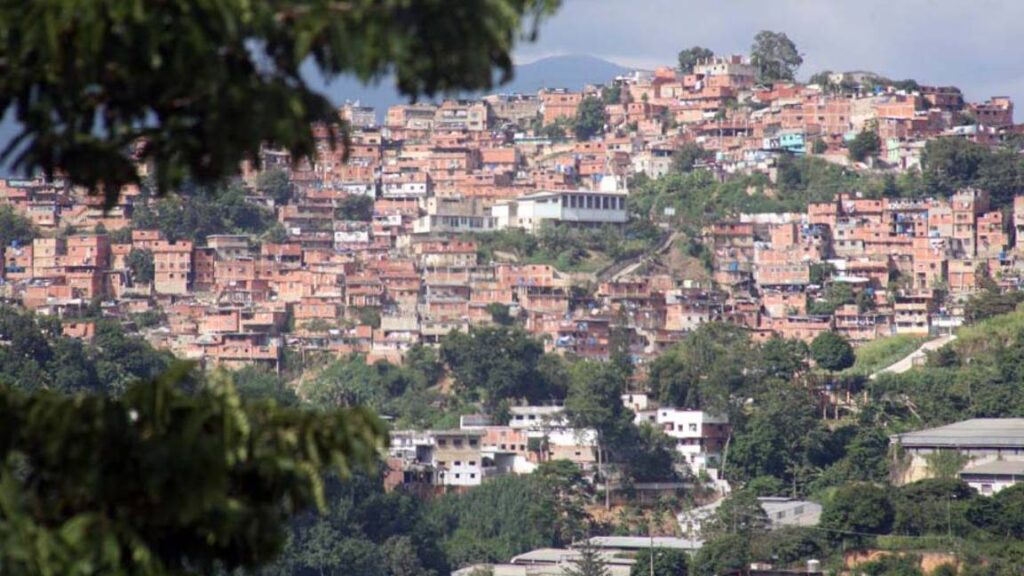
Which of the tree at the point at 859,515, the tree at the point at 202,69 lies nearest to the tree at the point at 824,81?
the tree at the point at 859,515

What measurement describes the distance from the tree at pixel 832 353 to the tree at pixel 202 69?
48195mm

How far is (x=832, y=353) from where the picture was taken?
53.9 meters

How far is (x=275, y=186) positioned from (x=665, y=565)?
31.1m

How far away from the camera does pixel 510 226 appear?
66750mm

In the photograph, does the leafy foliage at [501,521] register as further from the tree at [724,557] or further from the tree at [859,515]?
the tree at [859,515]

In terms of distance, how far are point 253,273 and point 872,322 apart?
15.2m

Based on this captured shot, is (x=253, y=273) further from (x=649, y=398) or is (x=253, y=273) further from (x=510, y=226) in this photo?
(x=649, y=398)

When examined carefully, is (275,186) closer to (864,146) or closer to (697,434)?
(864,146)

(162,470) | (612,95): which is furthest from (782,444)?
(162,470)

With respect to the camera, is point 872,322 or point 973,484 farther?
point 872,322

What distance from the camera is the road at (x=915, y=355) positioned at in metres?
53.5

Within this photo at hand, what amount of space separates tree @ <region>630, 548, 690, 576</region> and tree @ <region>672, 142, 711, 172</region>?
30.1m

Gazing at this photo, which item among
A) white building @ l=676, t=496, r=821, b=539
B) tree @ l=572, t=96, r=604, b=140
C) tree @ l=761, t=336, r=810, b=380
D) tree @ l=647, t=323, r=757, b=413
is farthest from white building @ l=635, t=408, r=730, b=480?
tree @ l=572, t=96, r=604, b=140

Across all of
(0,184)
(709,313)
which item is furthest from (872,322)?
(0,184)
